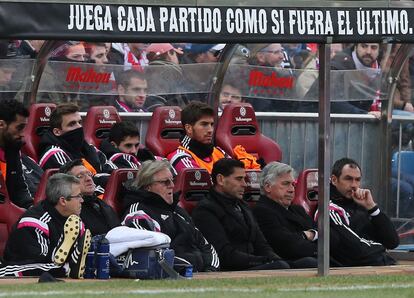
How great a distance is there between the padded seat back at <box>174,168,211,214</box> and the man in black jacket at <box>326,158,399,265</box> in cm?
126

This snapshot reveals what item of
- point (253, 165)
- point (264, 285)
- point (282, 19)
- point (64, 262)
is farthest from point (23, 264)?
point (253, 165)

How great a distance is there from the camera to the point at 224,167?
14.4 metres

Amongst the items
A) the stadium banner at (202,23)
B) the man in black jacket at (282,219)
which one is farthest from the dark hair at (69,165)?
the man in black jacket at (282,219)

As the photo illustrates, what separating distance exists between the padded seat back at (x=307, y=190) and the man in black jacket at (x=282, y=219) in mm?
556

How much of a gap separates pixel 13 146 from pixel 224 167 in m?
1.97

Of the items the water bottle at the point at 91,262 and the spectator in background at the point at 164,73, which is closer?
the water bottle at the point at 91,262

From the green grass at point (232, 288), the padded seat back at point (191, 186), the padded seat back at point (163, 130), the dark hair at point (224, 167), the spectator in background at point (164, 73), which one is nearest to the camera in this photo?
the green grass at point (232, 288)

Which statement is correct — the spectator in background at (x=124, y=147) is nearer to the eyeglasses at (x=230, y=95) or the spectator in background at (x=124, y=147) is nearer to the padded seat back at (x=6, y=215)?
the eyeglasses at (x=230, y=95)

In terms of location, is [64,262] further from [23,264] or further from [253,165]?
[253,165]

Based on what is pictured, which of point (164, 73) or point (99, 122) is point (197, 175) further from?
point (164, 73)

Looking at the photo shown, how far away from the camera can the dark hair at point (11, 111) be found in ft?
46.7

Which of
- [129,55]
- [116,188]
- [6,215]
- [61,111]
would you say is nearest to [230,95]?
[129,55]

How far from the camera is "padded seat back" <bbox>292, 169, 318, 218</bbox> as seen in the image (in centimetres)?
A: 1559

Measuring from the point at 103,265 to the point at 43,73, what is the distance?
12.5 ft
